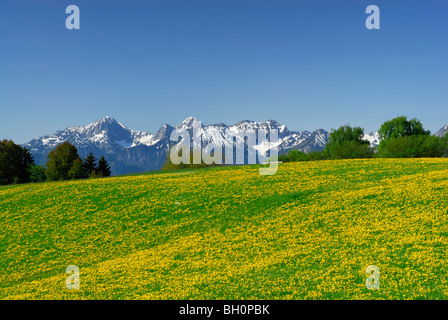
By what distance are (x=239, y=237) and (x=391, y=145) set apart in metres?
87.1

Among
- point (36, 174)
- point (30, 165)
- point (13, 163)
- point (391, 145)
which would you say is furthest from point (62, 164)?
point (391, 145)

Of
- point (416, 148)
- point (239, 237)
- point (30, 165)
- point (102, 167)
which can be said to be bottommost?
point (239, 237)

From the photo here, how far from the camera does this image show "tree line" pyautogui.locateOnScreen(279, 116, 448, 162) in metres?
95.6

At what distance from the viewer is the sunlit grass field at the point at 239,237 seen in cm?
1692

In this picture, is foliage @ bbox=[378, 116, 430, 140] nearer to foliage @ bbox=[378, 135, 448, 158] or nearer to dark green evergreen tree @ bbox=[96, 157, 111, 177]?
foliage @ bbox=[378, 135, 448, 158]

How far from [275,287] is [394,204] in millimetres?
17779

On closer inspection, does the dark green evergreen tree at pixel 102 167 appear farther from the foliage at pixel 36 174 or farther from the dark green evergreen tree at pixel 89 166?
the foliage at pixel 36 174

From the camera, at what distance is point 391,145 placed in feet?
319

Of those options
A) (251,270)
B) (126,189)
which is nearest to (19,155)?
(126,189)

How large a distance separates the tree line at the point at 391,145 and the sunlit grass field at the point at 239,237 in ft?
180

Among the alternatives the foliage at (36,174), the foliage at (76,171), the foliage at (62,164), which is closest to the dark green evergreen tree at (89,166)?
the foliage at (62,164)

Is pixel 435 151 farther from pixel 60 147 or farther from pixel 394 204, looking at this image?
pixel 60 147

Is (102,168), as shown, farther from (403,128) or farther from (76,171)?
(403,128)
